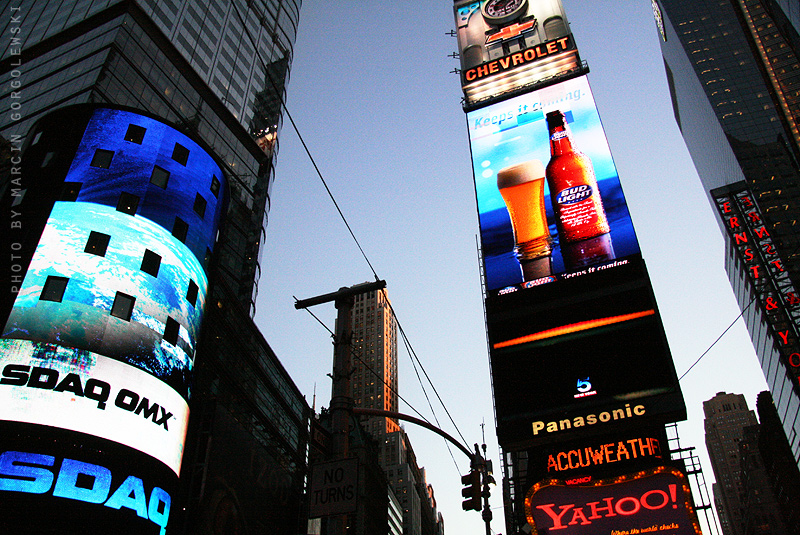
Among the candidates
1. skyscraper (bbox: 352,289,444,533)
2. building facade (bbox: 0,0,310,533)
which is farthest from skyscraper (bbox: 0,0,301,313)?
skyscraper (bbox: 352,289,444,533)

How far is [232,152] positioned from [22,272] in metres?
32.2

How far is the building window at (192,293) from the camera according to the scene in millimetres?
29812

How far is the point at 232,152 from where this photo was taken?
55.5 meters

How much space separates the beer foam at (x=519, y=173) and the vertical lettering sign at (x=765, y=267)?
178 feet

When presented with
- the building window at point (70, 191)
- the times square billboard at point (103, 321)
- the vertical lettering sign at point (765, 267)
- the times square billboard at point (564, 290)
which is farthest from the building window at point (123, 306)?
the vertical lettering sign at point (765, 267)

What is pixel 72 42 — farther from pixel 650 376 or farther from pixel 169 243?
pixel 650 376

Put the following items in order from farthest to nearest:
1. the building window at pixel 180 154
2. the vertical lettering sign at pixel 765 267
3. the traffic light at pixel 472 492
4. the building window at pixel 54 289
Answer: the vertical lettering sign at pixel 765 267 < the building window at pixel 180 154 < the building window at pixel 54 289 < the traffic light at pixel 472 492

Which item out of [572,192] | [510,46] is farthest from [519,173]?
[510,46]

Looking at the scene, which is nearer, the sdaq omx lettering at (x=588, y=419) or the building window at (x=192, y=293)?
the sdaq omx lettering at (x=588, y=419)

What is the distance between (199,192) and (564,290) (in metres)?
20.7

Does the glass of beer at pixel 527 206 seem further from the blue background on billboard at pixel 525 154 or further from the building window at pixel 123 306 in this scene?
the building window at pixel 123 306

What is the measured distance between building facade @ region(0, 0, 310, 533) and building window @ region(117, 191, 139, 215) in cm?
23

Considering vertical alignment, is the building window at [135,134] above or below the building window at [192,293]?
above

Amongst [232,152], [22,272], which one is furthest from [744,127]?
[22,272]
